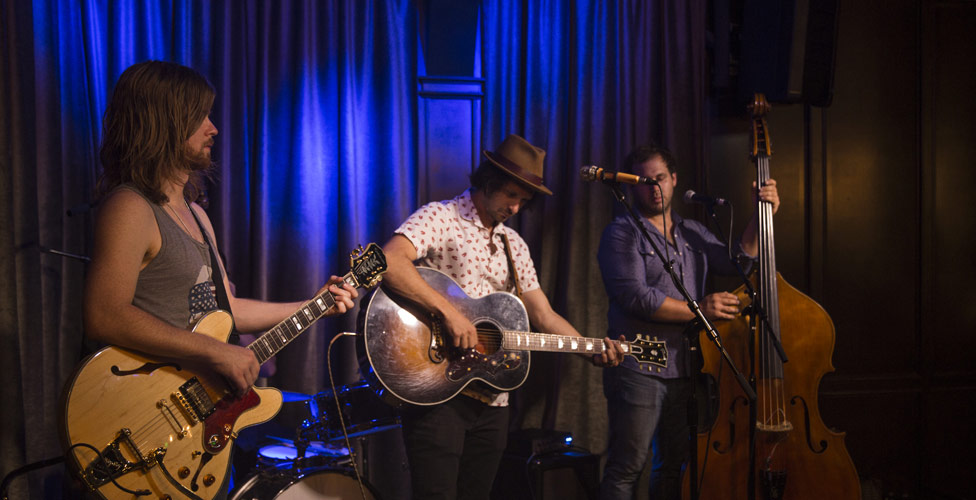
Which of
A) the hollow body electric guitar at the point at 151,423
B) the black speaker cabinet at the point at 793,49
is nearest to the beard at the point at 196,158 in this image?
the hollow body electric guitar at the point at 151,423

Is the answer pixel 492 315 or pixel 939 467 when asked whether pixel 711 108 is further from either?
pixel 939 467

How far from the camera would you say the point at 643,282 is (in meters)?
3.36

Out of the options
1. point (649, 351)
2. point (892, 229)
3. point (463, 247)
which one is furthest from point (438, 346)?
point (892, 229)

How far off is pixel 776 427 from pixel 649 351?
63 cm

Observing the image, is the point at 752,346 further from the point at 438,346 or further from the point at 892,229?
the point at 892,229

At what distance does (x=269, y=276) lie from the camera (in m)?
3.90

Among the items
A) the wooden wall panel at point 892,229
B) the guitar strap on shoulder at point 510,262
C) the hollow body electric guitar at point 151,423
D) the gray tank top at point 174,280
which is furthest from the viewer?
the wooden wall panel at point 892,229

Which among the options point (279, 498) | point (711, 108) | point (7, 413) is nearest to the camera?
point (279, 498)

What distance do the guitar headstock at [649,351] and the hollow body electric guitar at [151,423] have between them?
1.75 m

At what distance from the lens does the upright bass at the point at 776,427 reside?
2.99 m

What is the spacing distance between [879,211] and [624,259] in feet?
8.26

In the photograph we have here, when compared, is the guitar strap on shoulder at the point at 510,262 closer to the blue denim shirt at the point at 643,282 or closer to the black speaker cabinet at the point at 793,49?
the blue denim shirt at the point at 643,282

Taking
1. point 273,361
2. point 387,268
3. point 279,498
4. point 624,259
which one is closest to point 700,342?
point 624,259

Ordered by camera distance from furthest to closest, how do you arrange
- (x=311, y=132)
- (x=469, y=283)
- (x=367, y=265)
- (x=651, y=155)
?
(x=311, y=132), (x=651, y=155), (x=469, y=283), (x=367, y=265)
